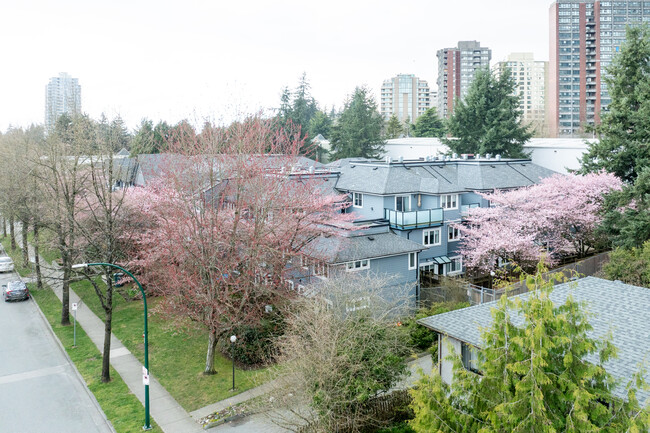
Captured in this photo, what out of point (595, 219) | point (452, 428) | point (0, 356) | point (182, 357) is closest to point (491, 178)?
point (595, 219)

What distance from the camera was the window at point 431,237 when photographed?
100ft

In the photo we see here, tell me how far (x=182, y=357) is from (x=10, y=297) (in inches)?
682

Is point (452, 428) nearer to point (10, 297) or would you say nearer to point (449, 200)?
point (449, 200)

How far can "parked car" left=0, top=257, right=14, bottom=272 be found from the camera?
39594mm

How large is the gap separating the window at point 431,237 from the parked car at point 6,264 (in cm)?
3310

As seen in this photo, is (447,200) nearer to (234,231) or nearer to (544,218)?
(544,218)

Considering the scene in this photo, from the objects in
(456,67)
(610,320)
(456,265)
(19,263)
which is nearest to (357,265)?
(456,265)

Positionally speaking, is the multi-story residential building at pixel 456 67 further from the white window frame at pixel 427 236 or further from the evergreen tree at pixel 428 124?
the white window frame at pixel 427 236

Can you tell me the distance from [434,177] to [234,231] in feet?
60.7

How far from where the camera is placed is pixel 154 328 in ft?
A: 86.4

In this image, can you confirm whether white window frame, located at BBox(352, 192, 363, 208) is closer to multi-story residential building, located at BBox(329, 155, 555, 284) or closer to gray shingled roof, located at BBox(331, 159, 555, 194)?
multi-story residential building, located at BBox(329, 155, 555, 284)

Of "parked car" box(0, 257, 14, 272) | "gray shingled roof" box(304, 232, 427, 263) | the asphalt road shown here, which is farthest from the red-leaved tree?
"parked car" box(0, 257, 14, 272)

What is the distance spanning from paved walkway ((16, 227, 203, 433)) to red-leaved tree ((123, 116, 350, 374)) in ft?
7.92

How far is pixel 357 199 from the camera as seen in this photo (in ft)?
112
